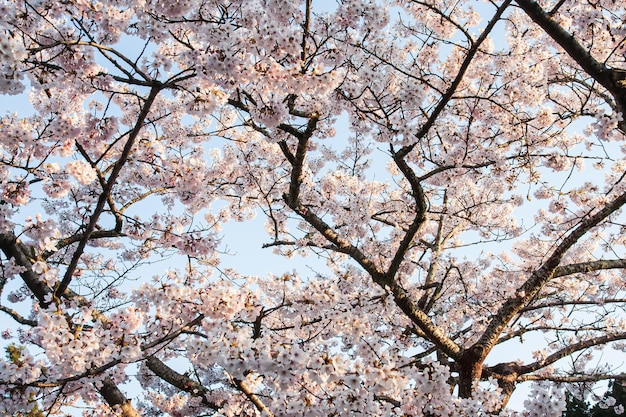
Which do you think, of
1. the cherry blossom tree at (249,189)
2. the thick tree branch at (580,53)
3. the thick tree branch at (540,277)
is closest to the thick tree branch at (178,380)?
the cherry blossom tree at (249,189)

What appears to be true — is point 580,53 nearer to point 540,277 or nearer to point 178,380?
point 540,277

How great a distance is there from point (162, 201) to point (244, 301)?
4362 millimetres

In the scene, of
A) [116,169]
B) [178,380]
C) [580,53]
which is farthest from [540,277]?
[116,169]

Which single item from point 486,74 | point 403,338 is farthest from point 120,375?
point 486,74

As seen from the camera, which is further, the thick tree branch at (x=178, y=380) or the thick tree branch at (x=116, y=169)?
the thick tree branch at (x=178, y=380)

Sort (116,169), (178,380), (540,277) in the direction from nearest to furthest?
(116,169)
(178,380)
(540,277)

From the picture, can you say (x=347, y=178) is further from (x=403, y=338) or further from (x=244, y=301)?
(x=244, y=301)

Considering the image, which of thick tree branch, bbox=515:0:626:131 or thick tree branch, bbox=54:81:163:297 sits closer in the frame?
thick tree branch, bbox=54:81:163:297

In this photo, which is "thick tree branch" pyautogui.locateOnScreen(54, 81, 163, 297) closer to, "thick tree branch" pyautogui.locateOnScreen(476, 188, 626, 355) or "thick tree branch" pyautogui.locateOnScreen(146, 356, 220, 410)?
"thick tree branch" pyautogui.locateOnScreen(146, 356, 220, 410)

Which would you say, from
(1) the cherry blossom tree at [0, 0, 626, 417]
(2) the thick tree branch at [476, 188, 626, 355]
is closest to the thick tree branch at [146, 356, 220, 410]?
(1) the cherry blossom tree at [0, 0, 626, 417]

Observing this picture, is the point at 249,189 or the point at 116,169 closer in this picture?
the point at 116,169

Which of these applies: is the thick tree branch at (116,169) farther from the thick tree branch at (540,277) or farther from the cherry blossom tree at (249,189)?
the thick tree branch at (540,277)

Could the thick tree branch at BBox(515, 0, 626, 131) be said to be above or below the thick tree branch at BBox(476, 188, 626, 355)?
above

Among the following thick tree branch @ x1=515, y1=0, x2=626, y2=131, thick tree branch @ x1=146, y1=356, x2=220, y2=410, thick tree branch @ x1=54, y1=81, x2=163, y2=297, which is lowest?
thick tree branch @ x1=146, y1=356, x2=220, y2=410
